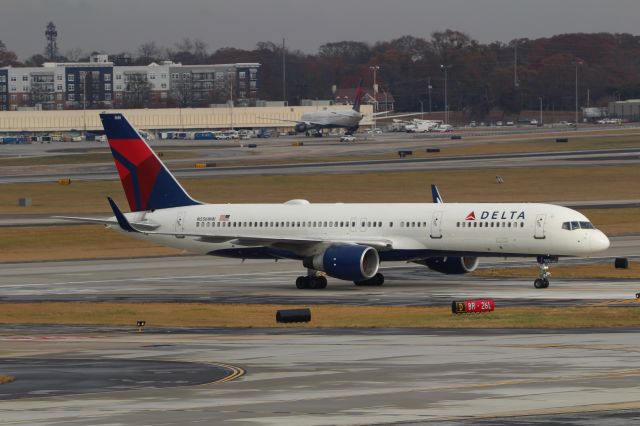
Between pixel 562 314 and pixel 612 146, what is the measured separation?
14147cm

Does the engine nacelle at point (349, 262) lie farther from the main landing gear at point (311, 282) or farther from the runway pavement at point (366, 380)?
the runway pavement at point (366, 380)

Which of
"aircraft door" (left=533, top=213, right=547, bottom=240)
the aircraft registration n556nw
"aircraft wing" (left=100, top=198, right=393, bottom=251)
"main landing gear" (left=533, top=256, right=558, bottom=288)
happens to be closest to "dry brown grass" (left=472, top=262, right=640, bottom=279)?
the aircraft registration n556nw

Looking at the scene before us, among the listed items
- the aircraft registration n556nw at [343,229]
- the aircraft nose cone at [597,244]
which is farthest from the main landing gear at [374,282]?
the aircraft nose cone at [597,244]

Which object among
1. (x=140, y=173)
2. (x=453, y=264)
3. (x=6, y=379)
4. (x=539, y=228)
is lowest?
(x=6, y=379)

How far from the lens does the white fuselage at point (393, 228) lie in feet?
223

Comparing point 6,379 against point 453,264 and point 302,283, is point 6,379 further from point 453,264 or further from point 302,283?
point 453,264

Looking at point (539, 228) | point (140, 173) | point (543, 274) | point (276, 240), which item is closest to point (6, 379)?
point (276, 240)

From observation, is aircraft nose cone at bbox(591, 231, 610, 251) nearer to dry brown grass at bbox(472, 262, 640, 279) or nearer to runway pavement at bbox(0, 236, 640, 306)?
runway pavement at bbox(0, 236, 640, 306)

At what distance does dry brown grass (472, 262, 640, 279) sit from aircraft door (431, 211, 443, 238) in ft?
23.0

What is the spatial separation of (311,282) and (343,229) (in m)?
3.43

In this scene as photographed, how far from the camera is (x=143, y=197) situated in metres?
78.1

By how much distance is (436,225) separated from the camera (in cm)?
6962

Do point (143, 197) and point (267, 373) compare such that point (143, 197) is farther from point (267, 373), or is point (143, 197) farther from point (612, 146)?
point (612, 146)

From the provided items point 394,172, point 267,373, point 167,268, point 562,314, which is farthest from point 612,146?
point 267,373
